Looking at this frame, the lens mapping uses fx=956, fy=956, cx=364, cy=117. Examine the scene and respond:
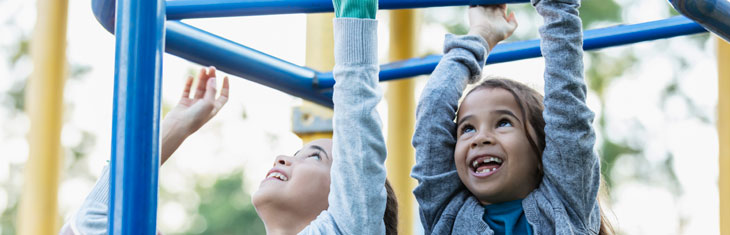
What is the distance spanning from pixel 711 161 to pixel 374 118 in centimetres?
517

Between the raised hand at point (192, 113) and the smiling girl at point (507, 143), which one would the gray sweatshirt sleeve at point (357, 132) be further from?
the raised hand at point (192, 113)

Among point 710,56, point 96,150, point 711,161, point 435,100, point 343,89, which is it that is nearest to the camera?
point 343,89

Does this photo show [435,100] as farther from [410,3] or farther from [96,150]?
[96,150]

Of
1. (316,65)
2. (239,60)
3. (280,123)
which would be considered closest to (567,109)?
(239,60)

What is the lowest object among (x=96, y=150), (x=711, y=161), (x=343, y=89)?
(x=343, y=89)

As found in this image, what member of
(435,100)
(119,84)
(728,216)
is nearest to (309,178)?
(435,100)

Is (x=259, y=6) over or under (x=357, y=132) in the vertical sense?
over

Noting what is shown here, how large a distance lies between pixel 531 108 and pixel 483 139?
9cm

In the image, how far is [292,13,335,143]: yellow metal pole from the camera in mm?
1606

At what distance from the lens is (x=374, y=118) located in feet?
3.25

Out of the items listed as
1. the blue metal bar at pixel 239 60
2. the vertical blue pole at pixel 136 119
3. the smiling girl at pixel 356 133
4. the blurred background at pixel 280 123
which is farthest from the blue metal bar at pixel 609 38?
the blurred background at pixel 280 123

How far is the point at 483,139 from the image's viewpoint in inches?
42.6

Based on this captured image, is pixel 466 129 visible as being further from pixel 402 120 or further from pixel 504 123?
pixel 402 120

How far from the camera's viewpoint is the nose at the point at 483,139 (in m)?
1.08
